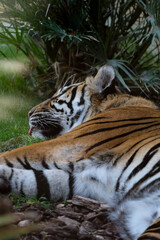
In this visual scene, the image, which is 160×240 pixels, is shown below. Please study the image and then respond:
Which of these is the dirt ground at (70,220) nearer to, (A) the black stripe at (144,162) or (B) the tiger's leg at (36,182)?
(B) the tiger's leg at (36,182)

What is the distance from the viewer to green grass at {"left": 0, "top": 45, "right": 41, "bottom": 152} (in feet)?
10.7

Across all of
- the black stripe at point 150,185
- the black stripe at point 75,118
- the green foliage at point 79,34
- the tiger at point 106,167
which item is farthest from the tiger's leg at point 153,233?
the green foliage at point 79,34

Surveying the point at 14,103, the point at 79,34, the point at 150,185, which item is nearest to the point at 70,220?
the point at 150,185

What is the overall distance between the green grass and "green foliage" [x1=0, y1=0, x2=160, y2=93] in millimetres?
288

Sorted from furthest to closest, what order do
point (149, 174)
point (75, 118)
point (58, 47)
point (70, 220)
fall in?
point (58, 47)
point (75, 118)
point (149, 174)
point (70, 220)

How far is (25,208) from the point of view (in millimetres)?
1813

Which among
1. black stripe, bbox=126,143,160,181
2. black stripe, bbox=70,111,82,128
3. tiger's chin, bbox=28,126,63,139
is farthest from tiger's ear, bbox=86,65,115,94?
black stripe, bbox=126,143,160,181

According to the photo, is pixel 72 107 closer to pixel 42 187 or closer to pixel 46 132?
pixel 46 132

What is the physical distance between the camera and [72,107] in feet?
9.33

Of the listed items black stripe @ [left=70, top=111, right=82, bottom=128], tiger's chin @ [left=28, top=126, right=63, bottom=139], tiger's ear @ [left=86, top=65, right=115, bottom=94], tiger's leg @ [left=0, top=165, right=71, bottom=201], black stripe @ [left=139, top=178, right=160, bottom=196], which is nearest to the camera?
black stripe @ [left=139, top=178, right=160, bottom=196]

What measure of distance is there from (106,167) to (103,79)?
0.96 meters

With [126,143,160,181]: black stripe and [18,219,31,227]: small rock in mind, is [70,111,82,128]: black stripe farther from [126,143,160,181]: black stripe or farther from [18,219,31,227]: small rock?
[18,219,31,227]: small rock

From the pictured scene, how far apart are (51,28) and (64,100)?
A: 122 cm

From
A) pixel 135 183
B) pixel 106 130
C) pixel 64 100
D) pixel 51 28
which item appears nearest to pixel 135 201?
pixel 135 183
